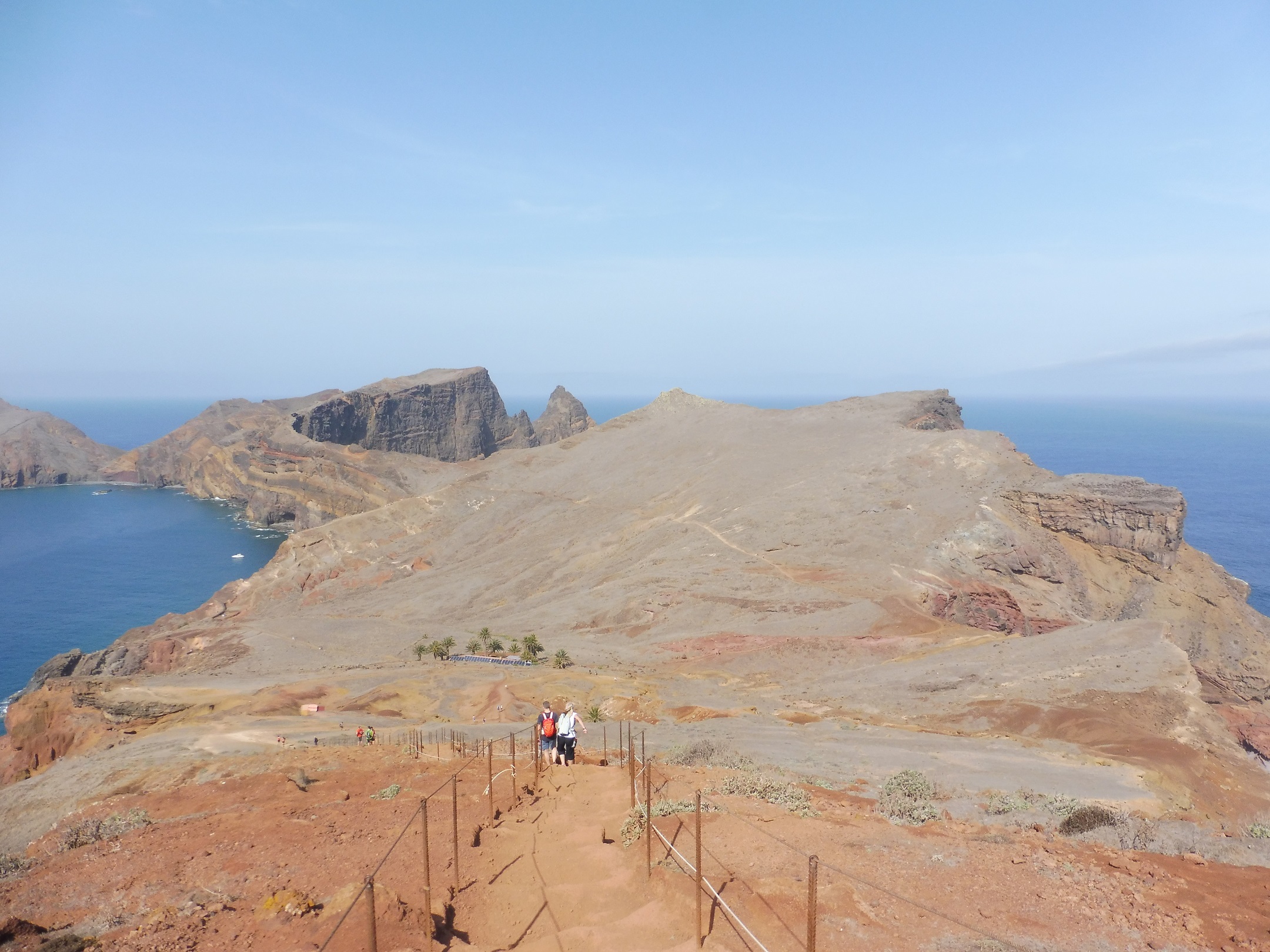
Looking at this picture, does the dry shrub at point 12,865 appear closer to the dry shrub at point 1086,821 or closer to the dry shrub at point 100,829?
the dry shrub at point 100,829

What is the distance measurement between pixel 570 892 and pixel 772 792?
549 centimetres

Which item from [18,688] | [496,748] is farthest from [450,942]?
[18,688]

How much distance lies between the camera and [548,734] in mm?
16438

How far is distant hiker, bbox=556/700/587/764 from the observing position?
16.2 metres

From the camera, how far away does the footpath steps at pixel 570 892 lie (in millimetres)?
9289

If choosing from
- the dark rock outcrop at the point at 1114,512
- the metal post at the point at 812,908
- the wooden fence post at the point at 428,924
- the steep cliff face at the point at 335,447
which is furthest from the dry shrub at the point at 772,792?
the steep cliff face at the point at 335,447

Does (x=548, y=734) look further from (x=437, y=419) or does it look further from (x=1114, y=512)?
(x=437, y=419)

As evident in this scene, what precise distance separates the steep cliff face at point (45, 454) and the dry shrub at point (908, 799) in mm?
181436

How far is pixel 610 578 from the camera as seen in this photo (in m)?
59.1

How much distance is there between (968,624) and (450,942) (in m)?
43.0

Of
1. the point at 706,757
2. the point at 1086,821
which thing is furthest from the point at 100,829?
the point at 1086,821

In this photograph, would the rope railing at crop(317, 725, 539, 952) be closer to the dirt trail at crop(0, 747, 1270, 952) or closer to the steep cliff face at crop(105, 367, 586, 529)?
the dirt trail at crop(0, 747, 1270, 952)

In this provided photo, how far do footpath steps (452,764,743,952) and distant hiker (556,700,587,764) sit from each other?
2.66 metres

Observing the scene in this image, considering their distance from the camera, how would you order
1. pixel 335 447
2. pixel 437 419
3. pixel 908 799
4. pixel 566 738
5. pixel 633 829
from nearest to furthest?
1. pixel 633 829
2. pixel 908 799
3. pixel 566 738
4. pixel 335 447
5. pixel 437 419
